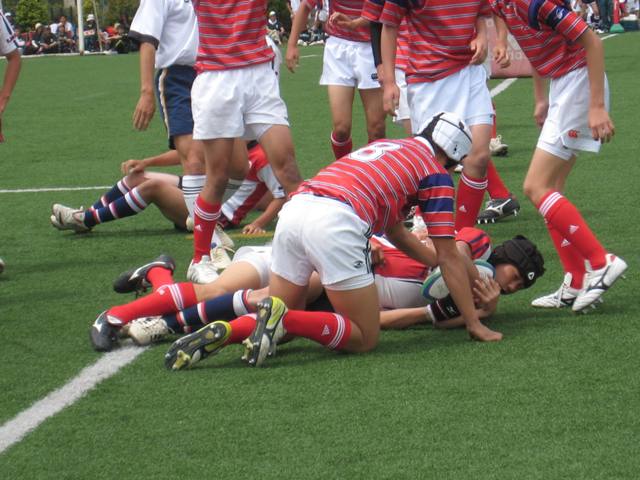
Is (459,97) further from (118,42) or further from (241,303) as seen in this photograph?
(118,42)

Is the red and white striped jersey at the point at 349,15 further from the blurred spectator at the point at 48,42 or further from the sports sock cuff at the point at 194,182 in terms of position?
the blurred spectator at the point at 48,42

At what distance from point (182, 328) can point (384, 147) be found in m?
1.26

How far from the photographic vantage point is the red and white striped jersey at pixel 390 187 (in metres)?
5.37

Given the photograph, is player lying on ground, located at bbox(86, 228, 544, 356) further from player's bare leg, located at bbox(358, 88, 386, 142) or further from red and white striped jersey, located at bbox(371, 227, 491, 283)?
player's bare leg, located at bbox(358, 88, 386, 142)

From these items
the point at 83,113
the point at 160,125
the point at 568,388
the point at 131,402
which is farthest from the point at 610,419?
the point at 83,113

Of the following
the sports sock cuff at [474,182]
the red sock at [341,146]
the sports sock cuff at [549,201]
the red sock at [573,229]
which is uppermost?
the sports sock cuff at [549,201]

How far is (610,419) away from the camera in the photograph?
4.51 meters

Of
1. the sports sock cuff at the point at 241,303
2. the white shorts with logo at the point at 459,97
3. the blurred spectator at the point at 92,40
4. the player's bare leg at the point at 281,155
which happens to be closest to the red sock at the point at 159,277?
the sports sock cuff at the point at 241,303

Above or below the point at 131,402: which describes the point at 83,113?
below

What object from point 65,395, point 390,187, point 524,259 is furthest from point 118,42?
point 65,395

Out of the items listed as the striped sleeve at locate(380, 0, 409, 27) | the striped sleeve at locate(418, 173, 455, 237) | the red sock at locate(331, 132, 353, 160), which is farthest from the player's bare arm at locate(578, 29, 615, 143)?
the red sock at locate(331, 132, 353, 160)

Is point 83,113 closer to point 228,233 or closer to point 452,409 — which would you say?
point 228,233

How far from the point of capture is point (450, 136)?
5.66 metres

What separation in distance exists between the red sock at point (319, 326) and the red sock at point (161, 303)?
0.73 meters
